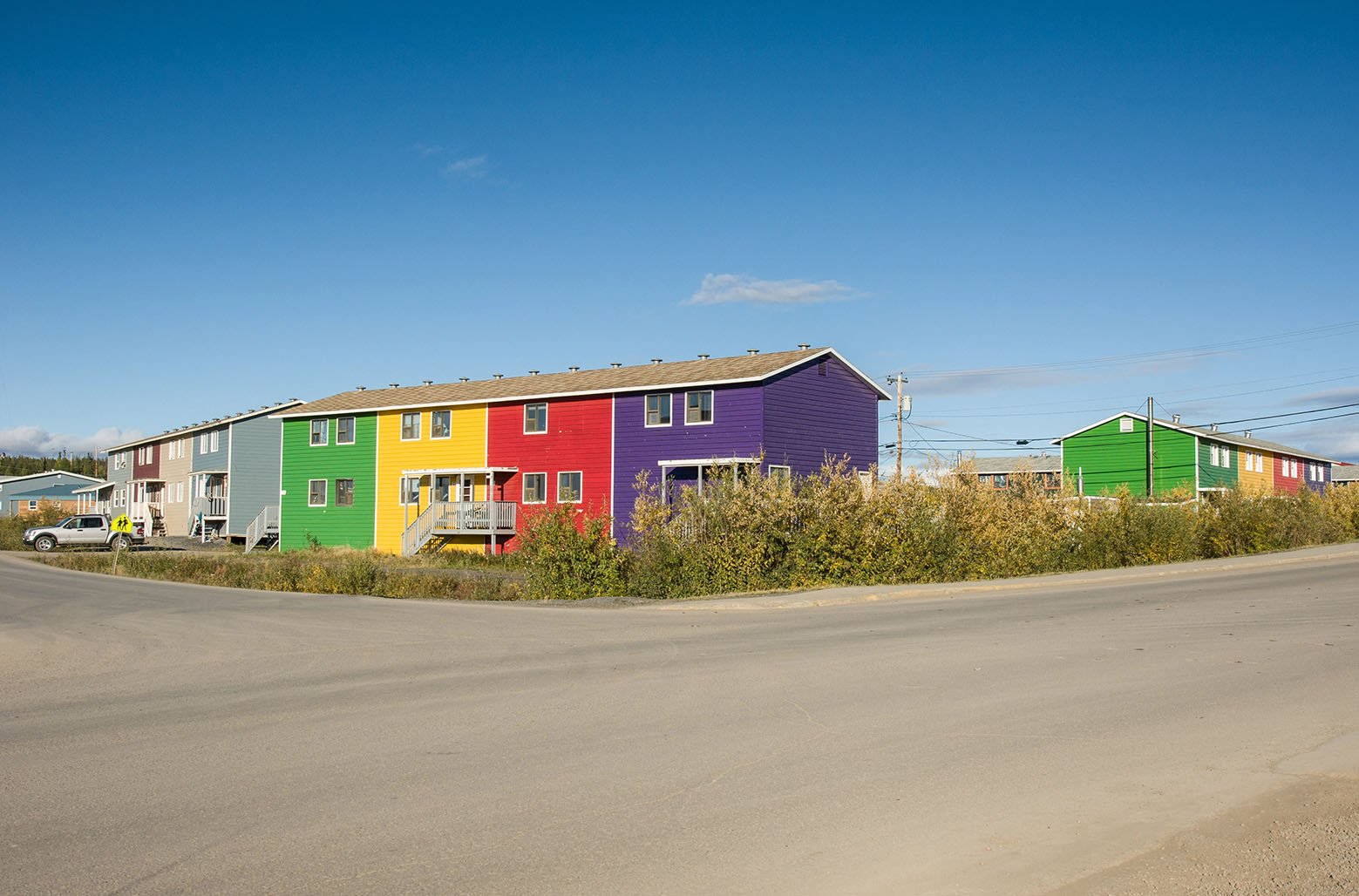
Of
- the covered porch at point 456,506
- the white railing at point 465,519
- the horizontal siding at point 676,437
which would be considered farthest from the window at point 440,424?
the horizontal siding at point 676,437

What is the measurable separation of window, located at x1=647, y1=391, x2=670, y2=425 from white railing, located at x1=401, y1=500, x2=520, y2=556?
703cm

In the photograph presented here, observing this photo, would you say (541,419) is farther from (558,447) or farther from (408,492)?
(408,492)

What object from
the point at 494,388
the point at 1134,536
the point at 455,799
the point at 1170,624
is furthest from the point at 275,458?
the point at 455,799

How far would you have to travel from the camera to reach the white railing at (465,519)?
4206 centimetres

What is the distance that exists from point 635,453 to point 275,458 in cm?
2561

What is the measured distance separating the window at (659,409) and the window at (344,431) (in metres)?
16.1

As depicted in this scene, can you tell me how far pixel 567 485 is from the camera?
4128 centimetres

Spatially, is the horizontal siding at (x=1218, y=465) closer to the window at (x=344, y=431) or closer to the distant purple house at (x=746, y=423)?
the distant purple house at (x=746, y=423)

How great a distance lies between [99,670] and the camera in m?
12.7

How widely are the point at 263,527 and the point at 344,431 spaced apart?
7.72 metres

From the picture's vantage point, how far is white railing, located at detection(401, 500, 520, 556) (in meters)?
42.1

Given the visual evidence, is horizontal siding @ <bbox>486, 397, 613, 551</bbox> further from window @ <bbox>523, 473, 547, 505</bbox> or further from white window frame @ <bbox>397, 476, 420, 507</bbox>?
white window frame @ <bbox>397, 476, 420, 507</bbox>

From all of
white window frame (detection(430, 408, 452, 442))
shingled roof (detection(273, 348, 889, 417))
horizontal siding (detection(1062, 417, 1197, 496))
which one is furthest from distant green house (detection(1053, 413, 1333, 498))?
white window frame (detection(430, 408, 452, 442))

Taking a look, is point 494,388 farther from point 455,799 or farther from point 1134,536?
point 455,799
